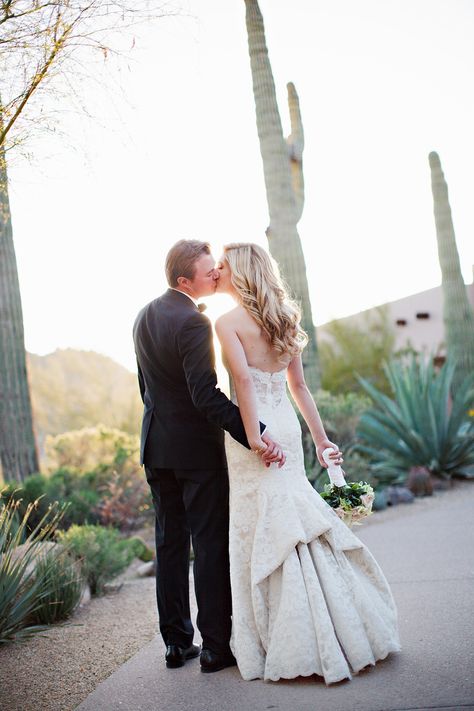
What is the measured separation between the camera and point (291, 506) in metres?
4.32

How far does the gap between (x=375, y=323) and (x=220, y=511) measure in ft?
69.4

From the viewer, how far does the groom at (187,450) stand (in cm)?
436

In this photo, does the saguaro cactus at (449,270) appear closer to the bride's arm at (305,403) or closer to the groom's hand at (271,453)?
the bride's arm at (305,403)

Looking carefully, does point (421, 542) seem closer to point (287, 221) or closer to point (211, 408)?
point (211, 408)

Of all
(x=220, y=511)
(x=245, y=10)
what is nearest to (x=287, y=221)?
(x=245, y=10)

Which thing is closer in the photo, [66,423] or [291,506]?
[291,506]

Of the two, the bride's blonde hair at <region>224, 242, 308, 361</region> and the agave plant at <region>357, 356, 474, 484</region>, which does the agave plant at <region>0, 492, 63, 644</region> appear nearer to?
the bride's blonde hair at <region>224, 242, 308, 361</region>

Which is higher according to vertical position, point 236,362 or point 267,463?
point 236,362

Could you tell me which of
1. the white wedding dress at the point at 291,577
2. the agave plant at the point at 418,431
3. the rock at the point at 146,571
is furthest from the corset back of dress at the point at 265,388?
the agave plant at the point at 418,431

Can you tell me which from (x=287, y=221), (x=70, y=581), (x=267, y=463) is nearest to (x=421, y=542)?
(x=70, y=581)

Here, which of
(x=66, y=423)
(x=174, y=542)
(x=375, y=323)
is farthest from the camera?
(x=66, y=423)

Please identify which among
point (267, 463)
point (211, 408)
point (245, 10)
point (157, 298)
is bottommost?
point (267, 463)

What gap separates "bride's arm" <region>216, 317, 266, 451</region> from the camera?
4.30 m

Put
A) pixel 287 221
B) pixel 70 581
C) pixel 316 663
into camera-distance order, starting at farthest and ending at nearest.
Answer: pixel 287 221, pixel 70 581, pixel 316 663
